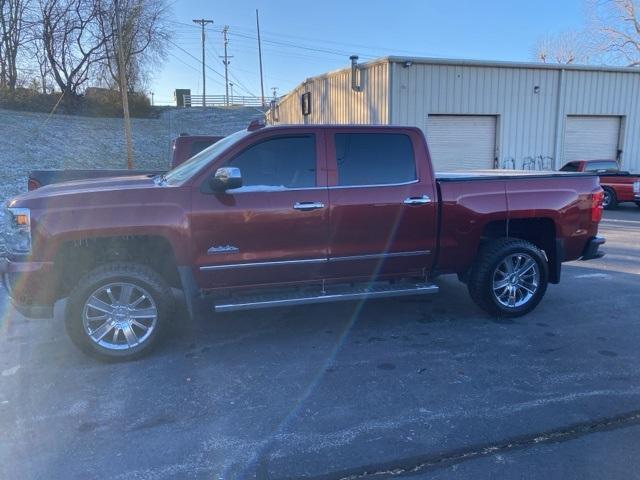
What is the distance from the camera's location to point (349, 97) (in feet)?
60.5

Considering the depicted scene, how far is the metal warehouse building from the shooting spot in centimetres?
1622

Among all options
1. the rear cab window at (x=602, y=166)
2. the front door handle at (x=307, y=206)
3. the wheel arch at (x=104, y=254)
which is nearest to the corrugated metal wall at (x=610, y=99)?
the rear cab window at (x=602, y=166)

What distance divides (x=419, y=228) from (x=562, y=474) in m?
2.66

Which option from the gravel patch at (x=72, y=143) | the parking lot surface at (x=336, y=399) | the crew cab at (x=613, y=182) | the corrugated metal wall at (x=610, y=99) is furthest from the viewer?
the gravel patch at (x=72, y=143)

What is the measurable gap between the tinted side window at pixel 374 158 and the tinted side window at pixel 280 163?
29cm

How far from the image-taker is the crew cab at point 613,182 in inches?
584

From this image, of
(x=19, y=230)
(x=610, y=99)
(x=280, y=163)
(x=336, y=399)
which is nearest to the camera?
(x=336, y=399)

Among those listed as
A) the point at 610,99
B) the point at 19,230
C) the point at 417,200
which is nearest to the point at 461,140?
the point at 610,99

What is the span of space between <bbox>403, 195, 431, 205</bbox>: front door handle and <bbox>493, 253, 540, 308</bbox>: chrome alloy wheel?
116cm

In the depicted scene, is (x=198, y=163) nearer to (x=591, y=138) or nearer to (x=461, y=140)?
(x=461, y=140)

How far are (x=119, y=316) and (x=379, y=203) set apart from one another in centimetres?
258

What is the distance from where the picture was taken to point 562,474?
2.83 m

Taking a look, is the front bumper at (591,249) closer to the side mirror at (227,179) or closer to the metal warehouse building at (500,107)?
the side mirror at (227,179)

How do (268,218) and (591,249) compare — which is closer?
(268,218)
